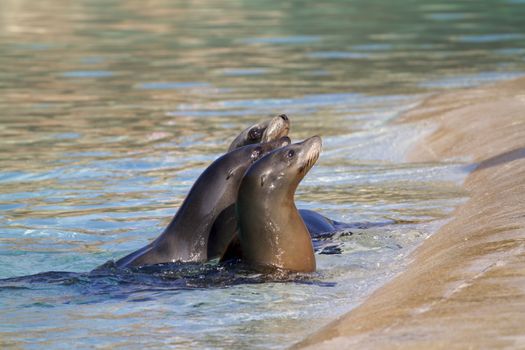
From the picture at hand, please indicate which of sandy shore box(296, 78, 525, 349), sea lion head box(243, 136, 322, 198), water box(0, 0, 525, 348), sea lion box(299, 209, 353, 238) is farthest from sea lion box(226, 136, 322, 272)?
sea lion box(299, 209, 353, 238)

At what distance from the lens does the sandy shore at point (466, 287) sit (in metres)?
4.58

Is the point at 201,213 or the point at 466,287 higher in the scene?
the point at 201,213

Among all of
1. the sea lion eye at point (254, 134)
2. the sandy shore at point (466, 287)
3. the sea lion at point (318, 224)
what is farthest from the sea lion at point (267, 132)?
the sandy shore at point (466, 287)

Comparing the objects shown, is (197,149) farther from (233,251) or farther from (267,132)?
(233,251)

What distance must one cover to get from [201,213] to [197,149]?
16.4ft

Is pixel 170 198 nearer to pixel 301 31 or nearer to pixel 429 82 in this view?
pixel 429 82

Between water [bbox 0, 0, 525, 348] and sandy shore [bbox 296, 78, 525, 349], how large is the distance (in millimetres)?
239

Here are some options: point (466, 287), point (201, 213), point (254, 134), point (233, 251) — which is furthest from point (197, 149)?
point (466, 287)

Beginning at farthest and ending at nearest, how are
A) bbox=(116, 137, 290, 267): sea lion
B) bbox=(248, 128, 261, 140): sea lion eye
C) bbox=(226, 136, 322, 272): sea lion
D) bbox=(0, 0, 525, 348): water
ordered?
bbox=(248, 128, 261, 140): sea lion eye, bbox=(116, 137, 290, 267): sea lion, bbox=(226, 136, 322, 272): sea lion, bbox=(0, 0, 525, 348): water

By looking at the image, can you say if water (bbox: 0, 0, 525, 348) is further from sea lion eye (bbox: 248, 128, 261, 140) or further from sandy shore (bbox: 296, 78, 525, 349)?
sea lion eye (bbox: 248, 128, 261, 140)

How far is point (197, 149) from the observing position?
1183cm

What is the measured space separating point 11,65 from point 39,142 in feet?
26.0

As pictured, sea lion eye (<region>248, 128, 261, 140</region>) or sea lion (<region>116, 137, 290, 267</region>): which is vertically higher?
sea lion eye (<region>248, 128, 261, 140</region>)

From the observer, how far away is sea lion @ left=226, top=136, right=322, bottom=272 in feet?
21.1
